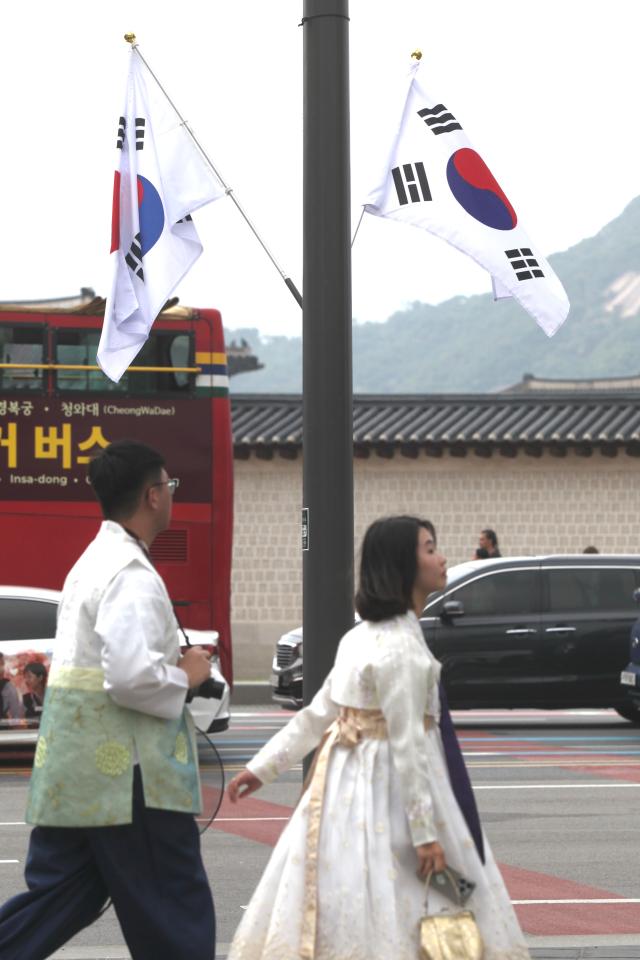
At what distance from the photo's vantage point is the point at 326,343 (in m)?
6.50

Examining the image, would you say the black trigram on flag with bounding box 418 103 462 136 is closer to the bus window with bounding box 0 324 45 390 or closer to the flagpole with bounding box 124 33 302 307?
the flagpole with bounding box 124 33 302 307

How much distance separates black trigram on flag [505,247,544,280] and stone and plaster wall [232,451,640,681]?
1673cm

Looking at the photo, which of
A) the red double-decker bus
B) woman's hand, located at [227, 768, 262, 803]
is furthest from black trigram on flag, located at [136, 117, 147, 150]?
the red double-decker bus

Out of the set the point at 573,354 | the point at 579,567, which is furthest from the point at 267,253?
the point at 573,354

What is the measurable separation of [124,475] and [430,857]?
1.39 meters

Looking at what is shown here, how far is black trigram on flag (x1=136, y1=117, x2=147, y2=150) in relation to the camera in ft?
33.0

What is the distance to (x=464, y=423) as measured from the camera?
86.6 ft

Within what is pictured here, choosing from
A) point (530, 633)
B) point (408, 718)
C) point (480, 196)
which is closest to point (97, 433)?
point (530, 633)

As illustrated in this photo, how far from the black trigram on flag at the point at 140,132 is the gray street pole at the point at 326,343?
3557mm

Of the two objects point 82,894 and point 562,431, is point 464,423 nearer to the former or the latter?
point 562,431

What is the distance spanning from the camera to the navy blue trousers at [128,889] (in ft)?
15.2

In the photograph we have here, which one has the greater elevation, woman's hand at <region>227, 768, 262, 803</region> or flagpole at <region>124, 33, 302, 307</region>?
flagpole at <region>124, 33, 302, 307</region>

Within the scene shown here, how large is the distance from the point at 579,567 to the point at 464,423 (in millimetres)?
9291

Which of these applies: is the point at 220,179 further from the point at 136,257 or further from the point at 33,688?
the point at 33,688
